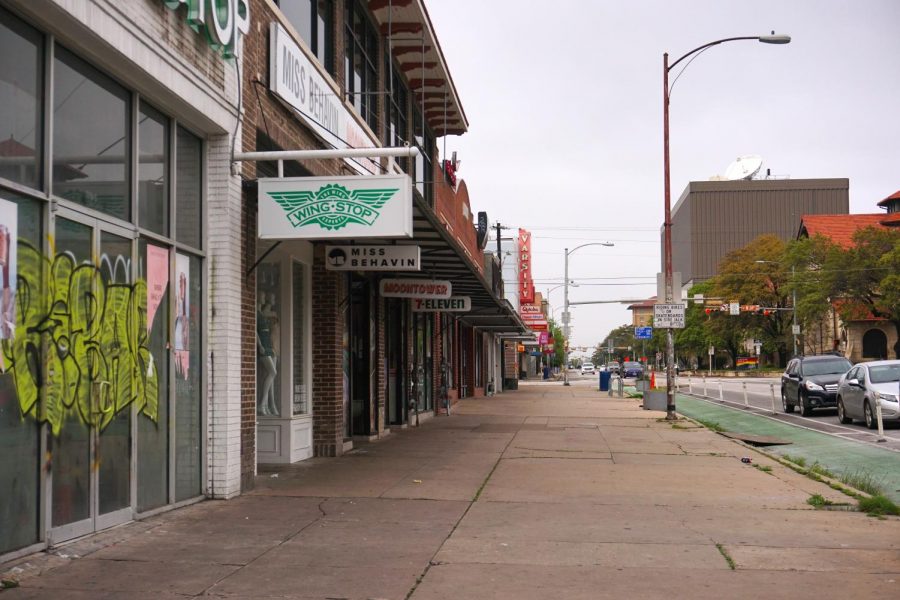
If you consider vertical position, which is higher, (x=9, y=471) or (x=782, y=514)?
(x=9, y=471)

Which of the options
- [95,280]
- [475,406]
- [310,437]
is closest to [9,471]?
[95,280]

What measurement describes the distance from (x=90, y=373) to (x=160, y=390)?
129 centimetres

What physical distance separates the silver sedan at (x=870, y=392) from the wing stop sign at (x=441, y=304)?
26.6 feet

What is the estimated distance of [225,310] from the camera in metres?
9.34

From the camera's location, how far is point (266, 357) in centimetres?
1223

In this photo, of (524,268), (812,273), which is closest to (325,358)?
(524,268)

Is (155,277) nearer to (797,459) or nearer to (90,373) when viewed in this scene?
→ (90,373)

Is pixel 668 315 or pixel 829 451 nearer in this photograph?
pixel 829 451

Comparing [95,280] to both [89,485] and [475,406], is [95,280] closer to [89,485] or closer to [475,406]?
[89,485]

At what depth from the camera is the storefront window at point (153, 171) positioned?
8141mm

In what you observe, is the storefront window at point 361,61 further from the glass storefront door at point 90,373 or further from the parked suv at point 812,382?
the parked suv at point 812,382

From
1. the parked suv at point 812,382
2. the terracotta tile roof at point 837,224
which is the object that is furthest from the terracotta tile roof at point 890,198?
the parked suv at point 812,382

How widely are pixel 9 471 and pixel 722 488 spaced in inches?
299

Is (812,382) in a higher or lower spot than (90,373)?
lower
